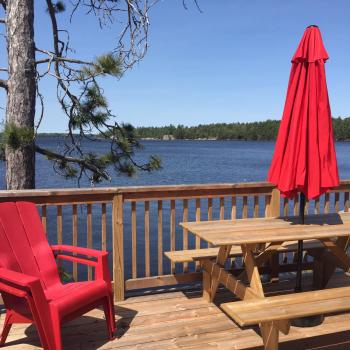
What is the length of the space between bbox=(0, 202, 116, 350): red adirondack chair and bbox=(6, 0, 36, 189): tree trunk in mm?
1899

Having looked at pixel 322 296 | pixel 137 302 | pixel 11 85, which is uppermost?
pixel 11 85

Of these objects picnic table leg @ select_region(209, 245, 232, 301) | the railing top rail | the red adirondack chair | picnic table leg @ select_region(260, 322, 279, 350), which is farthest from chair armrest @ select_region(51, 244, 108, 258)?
picnic table leg @ select_region(260, 322, 279, 350)

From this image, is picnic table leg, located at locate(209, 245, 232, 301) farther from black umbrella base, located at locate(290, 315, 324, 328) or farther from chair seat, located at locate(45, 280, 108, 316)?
chair seat, located at locate(45, 280, 108, 316)

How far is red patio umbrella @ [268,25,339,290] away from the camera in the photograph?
121 inches

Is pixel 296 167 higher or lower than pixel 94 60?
lower

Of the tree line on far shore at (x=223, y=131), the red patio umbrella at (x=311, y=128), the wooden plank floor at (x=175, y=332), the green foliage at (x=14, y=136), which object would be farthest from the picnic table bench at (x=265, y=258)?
the tree line on far shore at (x=223, y=131)

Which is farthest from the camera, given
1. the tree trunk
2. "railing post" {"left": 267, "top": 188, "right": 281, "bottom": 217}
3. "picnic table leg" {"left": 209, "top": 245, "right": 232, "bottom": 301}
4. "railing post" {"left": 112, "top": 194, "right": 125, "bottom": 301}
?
the tree trunk

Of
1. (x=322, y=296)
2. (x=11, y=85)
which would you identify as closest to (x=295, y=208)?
(x=322, y=296)

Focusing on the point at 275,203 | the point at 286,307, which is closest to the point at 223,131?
the point at 275,203

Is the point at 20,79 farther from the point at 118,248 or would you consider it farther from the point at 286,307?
the point at 286,307

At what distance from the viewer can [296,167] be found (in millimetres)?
3102

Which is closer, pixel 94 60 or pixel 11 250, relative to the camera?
pixel 11 250

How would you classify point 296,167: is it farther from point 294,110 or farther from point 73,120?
point 73,120

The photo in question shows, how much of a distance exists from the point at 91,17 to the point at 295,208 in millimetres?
3962
